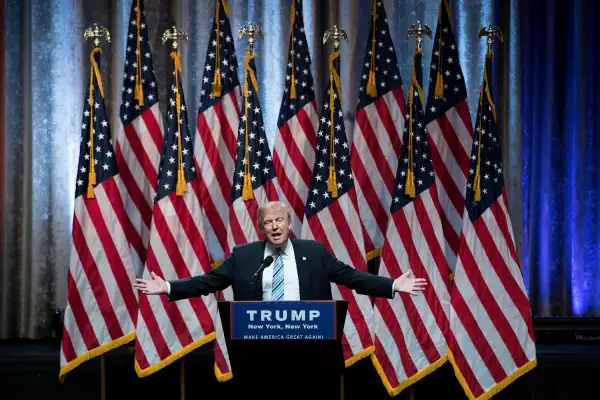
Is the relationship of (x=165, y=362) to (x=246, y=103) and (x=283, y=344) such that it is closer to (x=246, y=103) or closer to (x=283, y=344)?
(x=246, y=103)

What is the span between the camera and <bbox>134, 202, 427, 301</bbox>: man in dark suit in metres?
4.13

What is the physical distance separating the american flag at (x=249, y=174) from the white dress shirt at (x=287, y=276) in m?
1.62

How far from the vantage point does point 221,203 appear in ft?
20.5

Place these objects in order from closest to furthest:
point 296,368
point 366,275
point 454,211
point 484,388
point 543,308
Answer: point 296,368
point 366,275
point 484,388
point 454,211
point 543,308

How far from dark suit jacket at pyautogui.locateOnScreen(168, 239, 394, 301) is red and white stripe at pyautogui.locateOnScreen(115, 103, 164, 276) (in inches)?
77.0

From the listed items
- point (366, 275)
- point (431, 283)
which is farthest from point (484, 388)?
point (366, 275)

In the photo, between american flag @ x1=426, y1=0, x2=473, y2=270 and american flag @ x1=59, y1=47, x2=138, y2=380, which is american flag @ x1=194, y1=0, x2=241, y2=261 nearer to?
american flag @ x1=59, y1=47, x2=138, y2=380

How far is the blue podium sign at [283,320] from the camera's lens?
3523 millimetres

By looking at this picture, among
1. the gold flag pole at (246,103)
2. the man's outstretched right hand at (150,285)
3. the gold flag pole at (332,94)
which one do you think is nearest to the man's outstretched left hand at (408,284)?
the man's outstretched right hand at (150,285)

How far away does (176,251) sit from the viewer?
231 inches

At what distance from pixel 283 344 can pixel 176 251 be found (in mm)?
2488

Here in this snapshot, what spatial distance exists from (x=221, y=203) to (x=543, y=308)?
273 centimetres

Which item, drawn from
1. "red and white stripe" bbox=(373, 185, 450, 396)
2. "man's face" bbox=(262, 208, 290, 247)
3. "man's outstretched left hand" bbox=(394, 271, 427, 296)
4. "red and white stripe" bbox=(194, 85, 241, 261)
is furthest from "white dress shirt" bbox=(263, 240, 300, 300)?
"red and white stripe" bbox=(194, 85, 241, 261)

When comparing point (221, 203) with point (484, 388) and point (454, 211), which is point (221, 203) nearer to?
point (454, 211)
